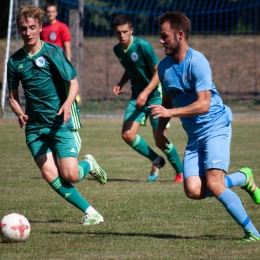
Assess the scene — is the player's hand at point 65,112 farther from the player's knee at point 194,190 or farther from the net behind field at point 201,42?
the net behind field at point 201,42

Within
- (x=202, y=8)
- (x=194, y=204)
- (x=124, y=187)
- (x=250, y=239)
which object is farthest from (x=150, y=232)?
(x=202, y=8)

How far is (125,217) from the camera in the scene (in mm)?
5738

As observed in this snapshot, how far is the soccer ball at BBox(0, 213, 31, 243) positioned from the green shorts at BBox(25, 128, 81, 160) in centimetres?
78

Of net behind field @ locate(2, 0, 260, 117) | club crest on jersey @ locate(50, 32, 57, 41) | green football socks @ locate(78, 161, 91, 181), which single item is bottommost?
net behind field @ locate(2, 0, 260, 117)

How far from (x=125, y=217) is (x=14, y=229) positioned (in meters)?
1.30

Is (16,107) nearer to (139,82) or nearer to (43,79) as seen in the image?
(43,79)

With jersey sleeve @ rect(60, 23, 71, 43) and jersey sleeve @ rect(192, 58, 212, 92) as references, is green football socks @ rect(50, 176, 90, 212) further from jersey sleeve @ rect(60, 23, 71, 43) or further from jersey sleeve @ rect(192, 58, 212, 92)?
jersey sleeve @ rect(60, 23, 71, 43)

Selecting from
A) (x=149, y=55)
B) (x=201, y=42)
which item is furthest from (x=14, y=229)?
(x=201, y=42)

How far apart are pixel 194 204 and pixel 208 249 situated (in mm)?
1821

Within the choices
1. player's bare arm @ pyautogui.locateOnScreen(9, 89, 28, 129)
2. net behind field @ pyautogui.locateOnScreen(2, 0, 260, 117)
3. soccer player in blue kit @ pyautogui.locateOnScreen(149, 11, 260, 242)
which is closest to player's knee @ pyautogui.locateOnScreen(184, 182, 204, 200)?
soccer player in blue kit @ pyautogui.locateOnScreen(149, 11, 260, 242)

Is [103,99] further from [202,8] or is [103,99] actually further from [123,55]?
[123,55]

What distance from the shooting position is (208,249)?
14.8ft

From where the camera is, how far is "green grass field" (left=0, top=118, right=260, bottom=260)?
4.51 metres

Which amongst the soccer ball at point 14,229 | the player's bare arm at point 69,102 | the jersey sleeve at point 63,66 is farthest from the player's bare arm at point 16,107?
the soccer ball at point 14,229
